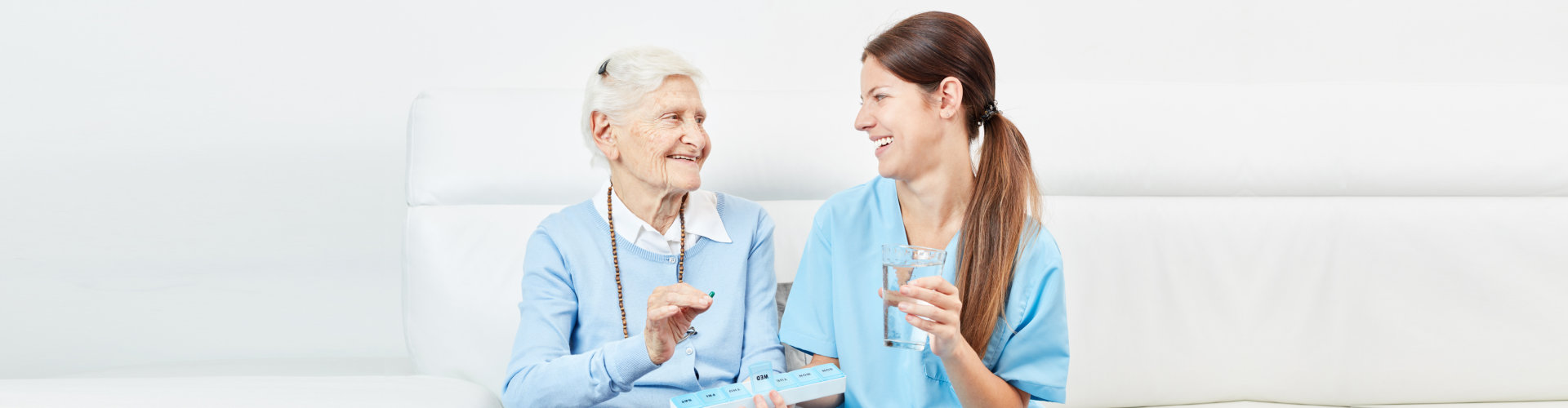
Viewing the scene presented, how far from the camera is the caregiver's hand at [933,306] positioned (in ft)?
3.84

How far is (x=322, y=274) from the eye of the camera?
237 centimetres

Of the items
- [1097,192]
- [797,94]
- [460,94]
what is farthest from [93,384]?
[1097,192]

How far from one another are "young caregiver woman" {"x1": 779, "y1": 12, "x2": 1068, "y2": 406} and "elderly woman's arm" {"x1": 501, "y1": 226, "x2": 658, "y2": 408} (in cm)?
30

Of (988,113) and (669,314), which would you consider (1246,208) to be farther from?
(669,314)

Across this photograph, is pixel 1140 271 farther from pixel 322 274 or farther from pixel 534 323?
pixel 322 274

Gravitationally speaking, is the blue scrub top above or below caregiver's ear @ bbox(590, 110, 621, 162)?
below

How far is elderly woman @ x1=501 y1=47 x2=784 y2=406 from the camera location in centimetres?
155

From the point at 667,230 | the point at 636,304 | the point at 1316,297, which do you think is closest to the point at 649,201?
the point at 667,230

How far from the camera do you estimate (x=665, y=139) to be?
155cm

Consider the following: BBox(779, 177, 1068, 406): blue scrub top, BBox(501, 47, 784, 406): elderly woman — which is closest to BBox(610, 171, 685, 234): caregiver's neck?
BBox(501, 47, 784, 406): elderly woman

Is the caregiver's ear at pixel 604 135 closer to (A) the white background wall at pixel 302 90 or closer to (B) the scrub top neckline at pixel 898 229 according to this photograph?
(B) the scrub top neckline at pixel 898 229

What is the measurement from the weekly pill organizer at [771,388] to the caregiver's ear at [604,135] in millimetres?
448

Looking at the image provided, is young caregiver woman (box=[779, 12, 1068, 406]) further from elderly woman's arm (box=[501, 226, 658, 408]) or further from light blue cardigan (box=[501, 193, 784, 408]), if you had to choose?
elderly woman's arm (box=[501, 226, 658, 408])

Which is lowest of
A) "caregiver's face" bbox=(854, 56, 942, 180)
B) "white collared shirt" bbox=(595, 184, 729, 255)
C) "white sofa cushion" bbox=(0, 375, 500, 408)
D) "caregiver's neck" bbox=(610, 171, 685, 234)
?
"white sofa cushion" bbox=(0, 375, 500, 408)
